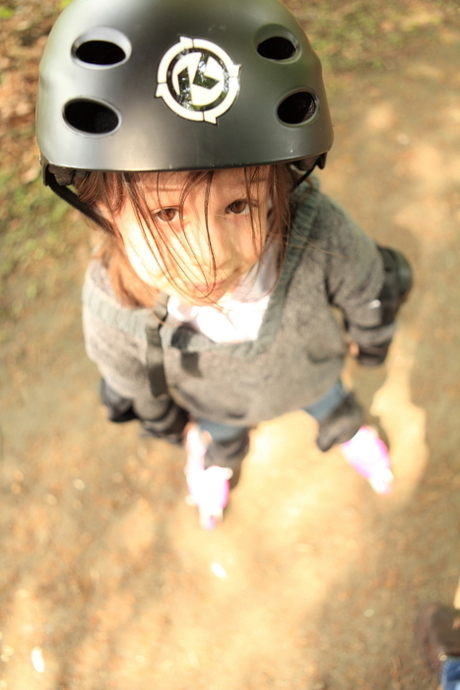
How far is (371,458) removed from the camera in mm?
2178

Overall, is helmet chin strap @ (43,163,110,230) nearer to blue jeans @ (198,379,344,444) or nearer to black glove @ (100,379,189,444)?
black glove @ (100,379,189,444)

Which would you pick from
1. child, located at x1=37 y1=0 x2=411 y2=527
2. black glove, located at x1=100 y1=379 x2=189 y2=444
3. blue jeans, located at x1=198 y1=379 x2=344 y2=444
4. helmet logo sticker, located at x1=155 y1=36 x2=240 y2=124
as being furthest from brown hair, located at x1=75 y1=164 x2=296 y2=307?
blue jeans, located at x1=198 y1=379 x2=344 y2=444

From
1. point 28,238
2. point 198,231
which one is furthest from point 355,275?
point 28,238

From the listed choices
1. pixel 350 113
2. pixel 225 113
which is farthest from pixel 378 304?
pixel 350 113

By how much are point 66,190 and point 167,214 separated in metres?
0.36

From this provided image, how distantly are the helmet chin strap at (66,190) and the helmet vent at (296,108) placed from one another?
0.48 meters

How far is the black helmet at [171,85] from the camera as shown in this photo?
3.06 ft

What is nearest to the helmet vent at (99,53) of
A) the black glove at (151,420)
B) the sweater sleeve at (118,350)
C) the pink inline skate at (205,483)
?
the sweater sleeve at (118,350)

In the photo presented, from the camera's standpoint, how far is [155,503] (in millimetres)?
2312

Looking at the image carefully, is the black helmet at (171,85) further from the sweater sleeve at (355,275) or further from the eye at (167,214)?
the sweater sleeve at (355,275)

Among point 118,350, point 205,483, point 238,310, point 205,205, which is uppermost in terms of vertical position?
point 205,205

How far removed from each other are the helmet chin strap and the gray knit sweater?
0.67 ft

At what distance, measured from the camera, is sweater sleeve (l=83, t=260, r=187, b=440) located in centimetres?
134

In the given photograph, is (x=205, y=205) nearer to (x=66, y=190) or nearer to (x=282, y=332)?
(x=66, y=190)
